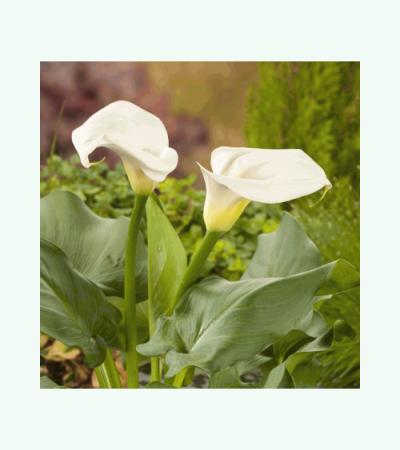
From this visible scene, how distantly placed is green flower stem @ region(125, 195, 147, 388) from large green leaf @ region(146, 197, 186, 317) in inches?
1.5

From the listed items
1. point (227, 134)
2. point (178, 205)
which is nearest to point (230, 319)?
point (227, 134)

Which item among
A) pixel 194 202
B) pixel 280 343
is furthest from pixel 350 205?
pixel 280 343

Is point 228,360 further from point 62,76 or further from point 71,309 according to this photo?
point 62,76

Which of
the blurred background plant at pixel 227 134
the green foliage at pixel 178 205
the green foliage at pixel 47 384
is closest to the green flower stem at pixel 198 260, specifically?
the green foliage at pixel 47 384

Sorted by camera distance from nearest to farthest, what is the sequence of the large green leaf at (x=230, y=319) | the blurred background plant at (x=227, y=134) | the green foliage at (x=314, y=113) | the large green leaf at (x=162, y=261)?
the large green leaf at (x=230, y=319)
the large green leaf at (x=162, y=261)
the blurred background plant at (x=227, y=134)
the green foliage at (x=314, y=113)

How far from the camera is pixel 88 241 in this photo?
0.94 m

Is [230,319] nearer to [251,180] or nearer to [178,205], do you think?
[251,180]

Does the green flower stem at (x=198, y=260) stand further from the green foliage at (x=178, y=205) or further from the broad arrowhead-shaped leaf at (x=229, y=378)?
the green foliage at (x=178, y=205)

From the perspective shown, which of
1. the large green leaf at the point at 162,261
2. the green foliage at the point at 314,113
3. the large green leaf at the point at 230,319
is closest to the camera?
the large green leaf at the point at 230,319

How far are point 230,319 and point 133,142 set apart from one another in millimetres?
254

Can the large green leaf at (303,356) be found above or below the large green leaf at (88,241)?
below

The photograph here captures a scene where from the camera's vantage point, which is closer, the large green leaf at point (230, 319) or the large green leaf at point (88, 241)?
the large green leaf at point (230, 319)

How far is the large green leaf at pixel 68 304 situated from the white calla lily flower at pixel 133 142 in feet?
0.43

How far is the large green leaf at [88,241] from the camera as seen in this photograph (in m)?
0.93
